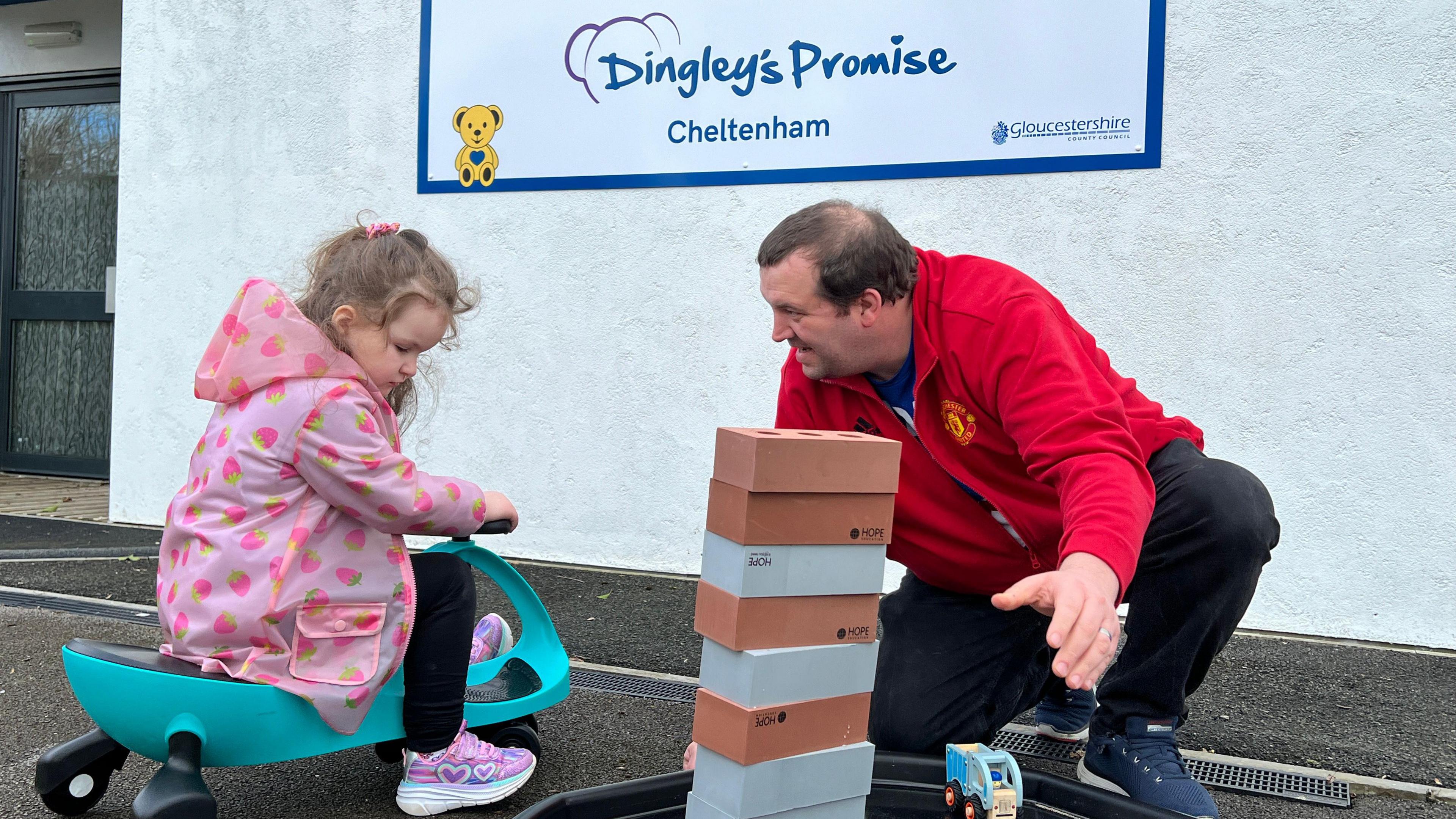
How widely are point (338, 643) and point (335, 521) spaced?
21 cm

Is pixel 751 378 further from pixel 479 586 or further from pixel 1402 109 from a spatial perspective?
pixel 1402 109

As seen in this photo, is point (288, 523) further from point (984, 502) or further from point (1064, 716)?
point (1064, 716)

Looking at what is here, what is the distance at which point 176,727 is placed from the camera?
66.6 inches

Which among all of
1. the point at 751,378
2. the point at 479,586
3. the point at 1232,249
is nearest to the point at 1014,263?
the point at 1232,249

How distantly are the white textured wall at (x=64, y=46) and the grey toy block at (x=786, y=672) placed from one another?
615 centimetres

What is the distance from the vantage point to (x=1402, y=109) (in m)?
3.30

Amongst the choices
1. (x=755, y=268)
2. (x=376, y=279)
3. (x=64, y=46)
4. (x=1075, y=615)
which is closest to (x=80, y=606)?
(x=376, y=279)

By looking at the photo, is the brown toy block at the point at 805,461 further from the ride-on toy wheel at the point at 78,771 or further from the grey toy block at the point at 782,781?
the ride-on toy wheel at the point at 78,771

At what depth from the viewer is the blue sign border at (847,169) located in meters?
3.50

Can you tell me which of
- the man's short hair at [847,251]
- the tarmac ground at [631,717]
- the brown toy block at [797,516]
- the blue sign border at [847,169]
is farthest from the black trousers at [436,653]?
the blue sign border at [847,169]

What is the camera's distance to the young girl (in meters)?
1.77

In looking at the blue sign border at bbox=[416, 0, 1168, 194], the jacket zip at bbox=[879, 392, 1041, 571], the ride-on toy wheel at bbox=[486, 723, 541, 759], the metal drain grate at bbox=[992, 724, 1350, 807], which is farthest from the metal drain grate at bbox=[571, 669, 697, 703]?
the blue sign border at bbox=[416, 0, 1168, 194]

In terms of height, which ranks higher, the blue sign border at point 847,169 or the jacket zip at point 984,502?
the blue sign border at point 847,169

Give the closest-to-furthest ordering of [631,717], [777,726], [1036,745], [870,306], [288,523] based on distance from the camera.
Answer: [777,726], [288,523], [870,306], [1036,745], [631,717]
